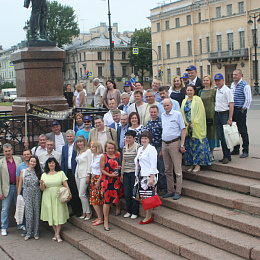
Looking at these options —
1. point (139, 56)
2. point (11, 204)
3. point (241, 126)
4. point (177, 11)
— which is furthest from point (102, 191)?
point (139, 56)

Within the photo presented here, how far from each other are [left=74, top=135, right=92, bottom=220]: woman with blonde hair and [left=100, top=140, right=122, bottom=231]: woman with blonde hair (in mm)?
537

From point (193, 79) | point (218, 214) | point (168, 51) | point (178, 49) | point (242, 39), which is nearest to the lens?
point (218, 214)

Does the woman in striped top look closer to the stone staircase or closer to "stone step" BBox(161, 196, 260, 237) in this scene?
the stone staircase

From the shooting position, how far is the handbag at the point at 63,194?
7.93 metres

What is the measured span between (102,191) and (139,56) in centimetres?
7732

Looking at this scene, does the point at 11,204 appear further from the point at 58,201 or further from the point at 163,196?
the point at 163,196

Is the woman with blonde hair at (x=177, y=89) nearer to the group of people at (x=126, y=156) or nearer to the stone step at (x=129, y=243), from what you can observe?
the group of people at (x=126, y=156)

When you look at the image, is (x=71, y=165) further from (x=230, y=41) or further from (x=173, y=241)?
(x=230, y=41)

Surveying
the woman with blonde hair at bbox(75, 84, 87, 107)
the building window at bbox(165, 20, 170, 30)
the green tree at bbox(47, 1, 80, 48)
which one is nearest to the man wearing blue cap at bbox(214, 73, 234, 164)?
the woman with blonde hair at bbox(75, 84, 87, 107)

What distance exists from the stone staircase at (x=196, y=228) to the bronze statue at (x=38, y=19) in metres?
5.53

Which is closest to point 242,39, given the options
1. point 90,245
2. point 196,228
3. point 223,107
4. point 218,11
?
point 218,11

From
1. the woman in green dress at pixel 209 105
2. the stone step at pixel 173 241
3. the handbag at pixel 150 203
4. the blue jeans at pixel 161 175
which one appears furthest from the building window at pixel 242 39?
the handbag at pixel 150 203

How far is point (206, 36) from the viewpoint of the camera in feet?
197

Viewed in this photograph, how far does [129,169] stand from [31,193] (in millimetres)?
2095
